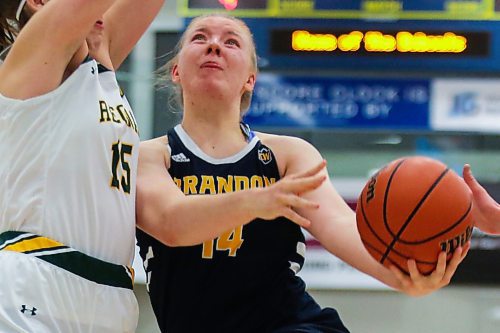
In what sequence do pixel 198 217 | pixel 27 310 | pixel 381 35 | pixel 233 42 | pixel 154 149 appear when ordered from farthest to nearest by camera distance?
pixel 381 35
pixel 233 42
pixel 154 149
pixel 198 217
pixel 27 310

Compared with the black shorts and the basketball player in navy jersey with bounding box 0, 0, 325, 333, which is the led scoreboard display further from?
the basketball player in navy jersey with bounding box 0, 0, 325, 333

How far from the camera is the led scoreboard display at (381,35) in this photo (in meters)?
5.23

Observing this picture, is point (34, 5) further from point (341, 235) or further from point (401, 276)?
point (401, 276)

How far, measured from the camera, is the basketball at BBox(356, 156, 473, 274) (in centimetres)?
205

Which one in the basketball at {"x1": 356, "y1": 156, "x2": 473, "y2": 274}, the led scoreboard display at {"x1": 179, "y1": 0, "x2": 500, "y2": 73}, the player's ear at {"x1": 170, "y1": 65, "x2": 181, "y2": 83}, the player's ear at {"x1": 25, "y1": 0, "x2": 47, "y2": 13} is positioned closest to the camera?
the basketball at {"x1": 356, "y1": 156, "x2": 473, "y2": 274}

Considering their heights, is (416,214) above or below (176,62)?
below

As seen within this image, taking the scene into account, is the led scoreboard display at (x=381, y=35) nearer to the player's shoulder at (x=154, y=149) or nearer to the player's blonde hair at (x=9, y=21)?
the player's shoulder at (x=154, y=149)

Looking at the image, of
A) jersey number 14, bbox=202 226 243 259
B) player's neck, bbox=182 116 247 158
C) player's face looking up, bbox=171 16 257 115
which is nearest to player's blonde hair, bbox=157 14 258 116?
player's face looking up, bbox=171 16 257 115

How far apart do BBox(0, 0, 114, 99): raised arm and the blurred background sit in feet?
10.5

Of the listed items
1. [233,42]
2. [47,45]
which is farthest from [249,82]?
[47,45]

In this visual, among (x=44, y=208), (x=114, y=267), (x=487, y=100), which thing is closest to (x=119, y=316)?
(x=114, y=267)

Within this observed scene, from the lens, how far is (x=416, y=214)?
6.81 feet

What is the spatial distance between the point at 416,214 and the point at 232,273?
0.67 meters

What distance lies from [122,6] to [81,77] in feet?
1.49
